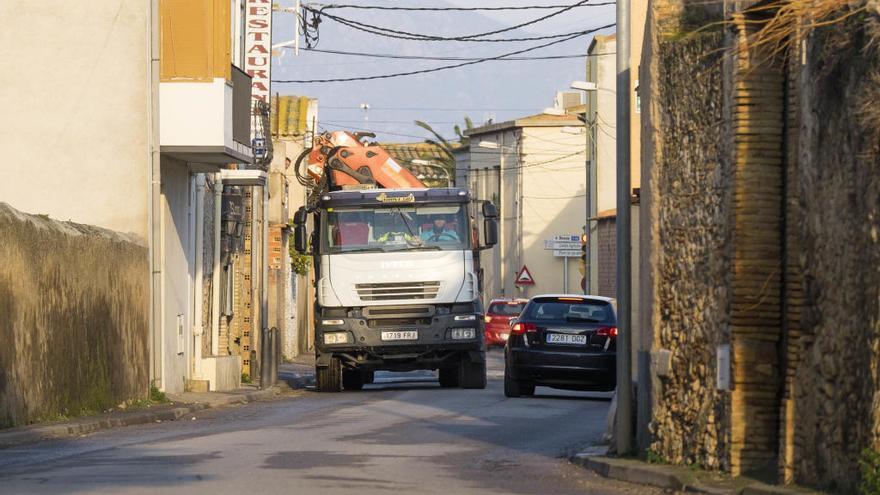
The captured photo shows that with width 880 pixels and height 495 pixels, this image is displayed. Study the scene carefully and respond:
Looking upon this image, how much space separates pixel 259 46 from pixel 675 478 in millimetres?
22556

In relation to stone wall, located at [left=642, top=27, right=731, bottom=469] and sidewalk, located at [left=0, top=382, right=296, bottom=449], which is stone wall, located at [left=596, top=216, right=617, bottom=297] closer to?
sidewalk, located at [left=0, top=382, right=296, bottom=449]

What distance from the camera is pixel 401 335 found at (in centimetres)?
2611

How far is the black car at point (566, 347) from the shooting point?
76.1 ft

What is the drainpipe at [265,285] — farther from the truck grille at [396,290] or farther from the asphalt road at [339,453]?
the asphalt road at [339,453]

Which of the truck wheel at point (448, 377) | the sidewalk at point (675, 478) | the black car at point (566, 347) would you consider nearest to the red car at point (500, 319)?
the truck wheel at point (448, 377)

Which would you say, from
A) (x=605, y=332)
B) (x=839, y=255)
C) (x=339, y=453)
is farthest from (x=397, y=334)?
(x=839, y=255)

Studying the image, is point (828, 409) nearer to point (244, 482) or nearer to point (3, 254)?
point (244, 482)

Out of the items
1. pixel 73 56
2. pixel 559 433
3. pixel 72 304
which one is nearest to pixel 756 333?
pixel 559 433

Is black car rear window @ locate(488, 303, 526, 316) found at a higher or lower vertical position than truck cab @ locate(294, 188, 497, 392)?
lower

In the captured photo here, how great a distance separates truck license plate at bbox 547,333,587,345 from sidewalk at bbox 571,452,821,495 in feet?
30.3

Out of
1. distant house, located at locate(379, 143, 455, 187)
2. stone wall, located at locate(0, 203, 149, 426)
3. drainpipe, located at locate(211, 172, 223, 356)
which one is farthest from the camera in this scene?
distant house, located at locate(379, 143, 455, 187)

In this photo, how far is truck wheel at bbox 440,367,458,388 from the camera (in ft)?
93.2

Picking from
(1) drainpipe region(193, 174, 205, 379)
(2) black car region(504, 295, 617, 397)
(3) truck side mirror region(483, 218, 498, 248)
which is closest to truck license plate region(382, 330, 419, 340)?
(3) truck side mirror region(483, 218, 498, 248)

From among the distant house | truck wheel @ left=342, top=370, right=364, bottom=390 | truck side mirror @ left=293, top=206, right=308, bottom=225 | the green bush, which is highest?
the distant house
